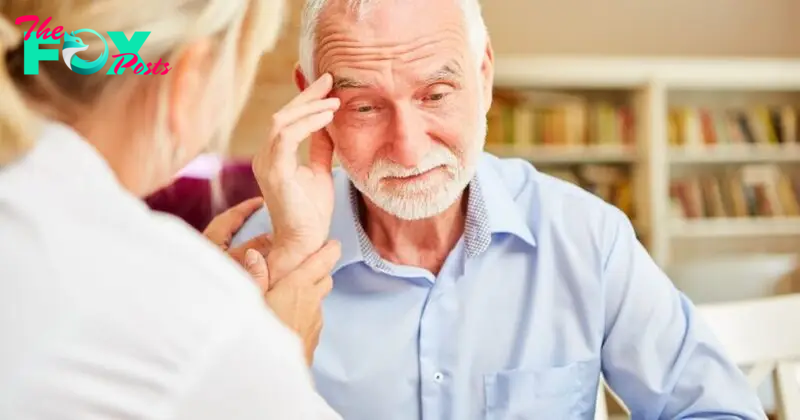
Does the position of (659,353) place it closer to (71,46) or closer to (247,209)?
(247,209)

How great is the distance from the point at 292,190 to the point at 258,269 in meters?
0.09

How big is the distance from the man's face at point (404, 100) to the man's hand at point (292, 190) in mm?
94

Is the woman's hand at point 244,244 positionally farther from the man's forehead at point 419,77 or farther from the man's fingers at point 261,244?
the man's forehead at point 419,77

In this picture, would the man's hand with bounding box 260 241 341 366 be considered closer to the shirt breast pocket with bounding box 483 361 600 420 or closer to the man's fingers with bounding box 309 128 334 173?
the man's fingers with bounding box 309 128 334 173

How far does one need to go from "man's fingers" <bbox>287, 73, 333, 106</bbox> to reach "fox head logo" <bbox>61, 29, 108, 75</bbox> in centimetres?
34

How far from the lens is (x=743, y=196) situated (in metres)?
4.10

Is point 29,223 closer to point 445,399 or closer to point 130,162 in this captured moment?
point 130,162

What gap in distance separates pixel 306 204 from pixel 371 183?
0.16 meters

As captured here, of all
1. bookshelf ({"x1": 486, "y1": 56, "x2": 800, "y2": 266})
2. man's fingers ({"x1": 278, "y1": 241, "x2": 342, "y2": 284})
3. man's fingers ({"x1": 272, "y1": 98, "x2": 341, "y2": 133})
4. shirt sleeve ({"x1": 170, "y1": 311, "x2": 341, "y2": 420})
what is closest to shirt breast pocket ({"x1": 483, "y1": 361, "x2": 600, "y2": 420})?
man's fingers ({"x1": 278, "y1": 241, "x2": 342, "y2": 284})

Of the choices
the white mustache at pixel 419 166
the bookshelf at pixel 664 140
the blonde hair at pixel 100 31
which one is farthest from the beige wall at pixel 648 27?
the blonde hair at pixel 100 31

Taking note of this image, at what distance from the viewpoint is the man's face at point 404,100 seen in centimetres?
94

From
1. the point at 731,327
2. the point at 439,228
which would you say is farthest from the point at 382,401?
the point at 731,327

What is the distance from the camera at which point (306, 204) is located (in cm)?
84

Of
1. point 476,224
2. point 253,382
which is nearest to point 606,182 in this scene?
point 476,224
